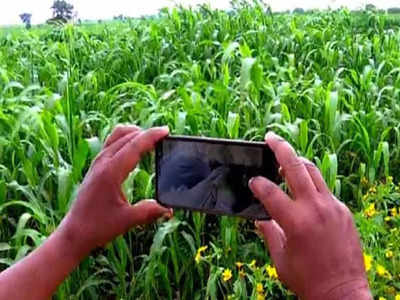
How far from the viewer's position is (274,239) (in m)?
0.81

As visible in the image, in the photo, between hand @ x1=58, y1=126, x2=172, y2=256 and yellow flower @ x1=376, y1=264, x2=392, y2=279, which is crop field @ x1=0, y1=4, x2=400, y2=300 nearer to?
yellow flower @ x1=376, y1=264, x2=392, y2=279

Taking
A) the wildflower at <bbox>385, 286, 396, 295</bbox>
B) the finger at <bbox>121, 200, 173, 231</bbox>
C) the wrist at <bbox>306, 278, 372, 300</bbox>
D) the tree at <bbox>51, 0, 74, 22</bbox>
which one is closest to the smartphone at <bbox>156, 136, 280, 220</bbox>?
the finger at <bbox>121, 200, 173, 231</bbox>

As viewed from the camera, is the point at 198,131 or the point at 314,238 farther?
the point at 198,131

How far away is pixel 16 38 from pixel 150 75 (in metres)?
1.54

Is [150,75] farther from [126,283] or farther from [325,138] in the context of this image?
[126,283]

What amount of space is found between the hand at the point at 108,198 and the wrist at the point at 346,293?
0.88ft

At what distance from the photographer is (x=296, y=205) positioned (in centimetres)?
74

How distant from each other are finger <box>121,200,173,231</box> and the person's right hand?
0.21 meters

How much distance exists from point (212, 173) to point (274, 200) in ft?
0.53

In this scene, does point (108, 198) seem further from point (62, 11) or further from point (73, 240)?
point (62, 11)

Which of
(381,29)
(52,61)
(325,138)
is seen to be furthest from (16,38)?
(325,138)

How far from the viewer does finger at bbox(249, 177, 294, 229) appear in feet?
2.41

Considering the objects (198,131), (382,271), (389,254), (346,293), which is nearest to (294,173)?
(346,293)

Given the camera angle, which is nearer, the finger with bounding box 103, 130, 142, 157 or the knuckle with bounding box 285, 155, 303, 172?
the knuckle with bounding box 285, 155, 303, 172
